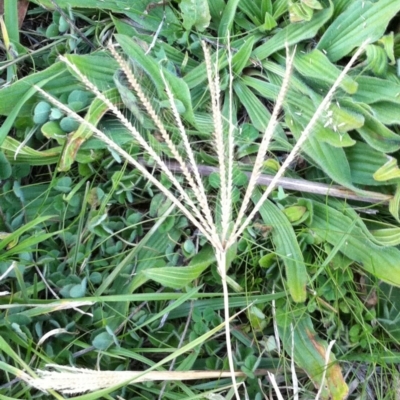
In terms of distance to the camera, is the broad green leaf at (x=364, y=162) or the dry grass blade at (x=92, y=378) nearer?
the dry grass blade at (x=92, y=378)

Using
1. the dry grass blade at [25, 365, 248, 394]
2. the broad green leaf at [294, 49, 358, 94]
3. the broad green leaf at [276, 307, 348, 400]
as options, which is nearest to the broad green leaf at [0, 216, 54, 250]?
the dry grass blade at [25, 365, 248, 394]

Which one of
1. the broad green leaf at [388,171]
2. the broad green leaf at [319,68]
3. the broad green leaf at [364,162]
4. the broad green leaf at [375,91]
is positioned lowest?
the broad green leaf at [364,162]

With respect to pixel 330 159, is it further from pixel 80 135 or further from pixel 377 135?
pixel 80 135

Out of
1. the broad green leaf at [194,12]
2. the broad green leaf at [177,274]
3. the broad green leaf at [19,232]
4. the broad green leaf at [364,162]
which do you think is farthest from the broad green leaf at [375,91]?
the broad green leaf at [19,232]

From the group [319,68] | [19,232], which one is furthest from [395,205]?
[19,232]

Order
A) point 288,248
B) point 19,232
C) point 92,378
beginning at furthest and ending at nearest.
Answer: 1. point 288,248
2. point 19,232
3. point 92,378

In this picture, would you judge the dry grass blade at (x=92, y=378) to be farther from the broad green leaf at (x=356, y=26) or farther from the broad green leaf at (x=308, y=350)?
the broad green leaf at (x=356, y=26)

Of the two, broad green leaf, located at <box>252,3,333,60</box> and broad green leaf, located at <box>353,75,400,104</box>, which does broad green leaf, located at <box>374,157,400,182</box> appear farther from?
broad green leaf, located at <box>252,3,333,60</box>
